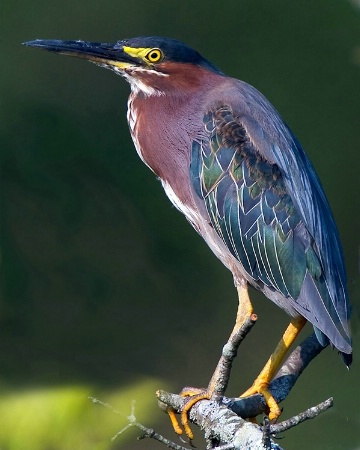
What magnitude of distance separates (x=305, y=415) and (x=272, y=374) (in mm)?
708

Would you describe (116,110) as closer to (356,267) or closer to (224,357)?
(356,267)

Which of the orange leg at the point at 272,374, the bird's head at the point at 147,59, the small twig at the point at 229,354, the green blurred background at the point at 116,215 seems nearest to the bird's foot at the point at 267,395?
the orange leg at the point at 272,374

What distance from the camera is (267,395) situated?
1.93 m

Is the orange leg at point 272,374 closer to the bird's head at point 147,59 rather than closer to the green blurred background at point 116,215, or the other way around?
the bird's head at point 147,59

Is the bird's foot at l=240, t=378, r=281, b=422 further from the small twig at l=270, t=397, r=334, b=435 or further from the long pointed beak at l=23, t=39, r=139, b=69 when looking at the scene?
the long pointed beak at l=23, t=39, r=139, b=69

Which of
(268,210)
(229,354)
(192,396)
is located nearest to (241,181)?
(268,210)

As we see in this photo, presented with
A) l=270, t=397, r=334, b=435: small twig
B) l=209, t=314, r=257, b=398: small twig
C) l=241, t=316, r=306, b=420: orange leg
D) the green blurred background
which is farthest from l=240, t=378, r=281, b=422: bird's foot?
the green blurred background

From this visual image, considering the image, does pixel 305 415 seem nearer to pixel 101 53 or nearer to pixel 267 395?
pixel 267 395

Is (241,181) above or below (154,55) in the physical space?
below

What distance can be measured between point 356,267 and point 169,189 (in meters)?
1.39

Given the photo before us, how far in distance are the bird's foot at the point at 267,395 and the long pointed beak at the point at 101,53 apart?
2.55 feet

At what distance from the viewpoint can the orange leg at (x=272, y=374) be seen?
6.25 feet

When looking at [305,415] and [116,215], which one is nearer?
[305,415]

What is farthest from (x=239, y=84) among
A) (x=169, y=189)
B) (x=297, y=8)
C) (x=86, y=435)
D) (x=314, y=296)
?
(x=297, y=8)
